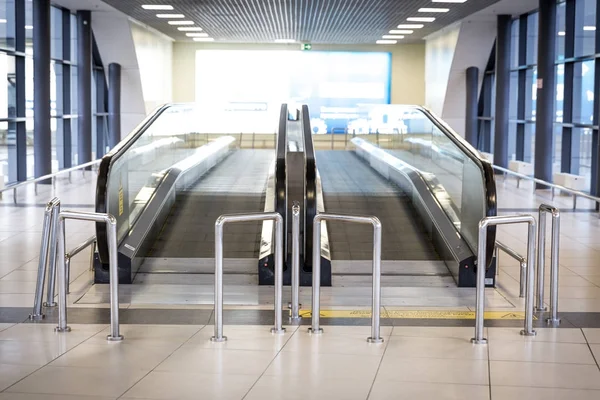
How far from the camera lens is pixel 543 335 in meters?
6.08

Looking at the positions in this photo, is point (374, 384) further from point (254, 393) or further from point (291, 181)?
point (291, 181)

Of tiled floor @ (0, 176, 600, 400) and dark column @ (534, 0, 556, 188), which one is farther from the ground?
dark column @ (534, 0, 556, 188)

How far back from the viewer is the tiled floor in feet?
15.6

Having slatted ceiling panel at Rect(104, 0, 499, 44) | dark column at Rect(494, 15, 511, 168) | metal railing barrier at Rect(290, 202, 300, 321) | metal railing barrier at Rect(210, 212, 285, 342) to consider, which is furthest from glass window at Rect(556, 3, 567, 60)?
metal railing barrier at Rect(210, 212, 285, 342)

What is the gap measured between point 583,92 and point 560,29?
1901 mm

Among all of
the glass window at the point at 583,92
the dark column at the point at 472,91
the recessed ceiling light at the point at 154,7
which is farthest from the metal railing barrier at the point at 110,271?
the dark column at the point at 472,91

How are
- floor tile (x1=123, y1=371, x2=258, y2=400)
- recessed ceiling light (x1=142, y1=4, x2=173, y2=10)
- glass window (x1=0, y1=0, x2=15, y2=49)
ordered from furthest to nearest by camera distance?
recessed ceiling light (x1=142, y1=4, x2=173, y2=10) < glass window (x1=0, y1=0, x2=15, y2=49) < floor tile (x1=123, y1=371, x2=258, y2=400)

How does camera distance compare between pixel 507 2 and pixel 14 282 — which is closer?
pixel 14 282

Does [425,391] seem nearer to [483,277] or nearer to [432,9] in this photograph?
[483,277]

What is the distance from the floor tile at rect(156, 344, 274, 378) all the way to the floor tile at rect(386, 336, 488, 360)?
0.83 metres

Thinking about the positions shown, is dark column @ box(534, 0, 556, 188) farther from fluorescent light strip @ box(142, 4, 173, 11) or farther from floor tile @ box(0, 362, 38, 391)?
floor tile @ box(0, 362, 38, 391)

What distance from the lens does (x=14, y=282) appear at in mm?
7898

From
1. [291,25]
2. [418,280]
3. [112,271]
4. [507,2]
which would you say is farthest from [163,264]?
[291,25]

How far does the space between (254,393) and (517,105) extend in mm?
18878
